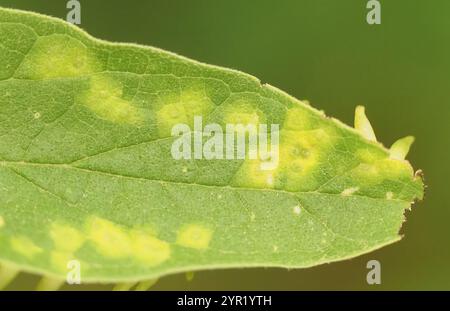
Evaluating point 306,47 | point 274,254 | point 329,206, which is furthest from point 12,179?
point 306,47

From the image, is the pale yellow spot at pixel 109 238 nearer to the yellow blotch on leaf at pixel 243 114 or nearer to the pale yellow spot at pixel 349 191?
the yellow blotch on leaf at pixel 243 114

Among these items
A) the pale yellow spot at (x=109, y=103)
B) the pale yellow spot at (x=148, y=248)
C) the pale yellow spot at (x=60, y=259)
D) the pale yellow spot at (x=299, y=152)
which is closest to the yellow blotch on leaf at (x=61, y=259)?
the pale yellow spot at (x=60, y=259)

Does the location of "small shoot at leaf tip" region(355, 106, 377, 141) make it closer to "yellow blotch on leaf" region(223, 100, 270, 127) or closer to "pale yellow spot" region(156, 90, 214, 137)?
"yellow blotch on leaf" region(223, 100, 270, 127)
